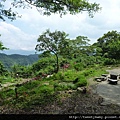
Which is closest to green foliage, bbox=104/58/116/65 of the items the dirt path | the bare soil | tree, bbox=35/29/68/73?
tree, bbox=35/29/68/73

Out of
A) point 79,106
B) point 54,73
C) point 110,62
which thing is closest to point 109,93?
point 79,106

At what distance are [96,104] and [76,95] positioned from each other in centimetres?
116

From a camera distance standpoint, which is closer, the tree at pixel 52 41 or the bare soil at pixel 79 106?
the bare soil at pixel 79 106

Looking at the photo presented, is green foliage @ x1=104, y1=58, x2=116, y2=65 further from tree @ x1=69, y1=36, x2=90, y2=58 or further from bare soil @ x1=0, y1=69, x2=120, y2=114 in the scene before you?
bare soil @ x1=0, y1=69, x2=120, y2=114

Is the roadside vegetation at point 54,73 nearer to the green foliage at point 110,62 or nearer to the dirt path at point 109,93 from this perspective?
the green foliage at point 110,62

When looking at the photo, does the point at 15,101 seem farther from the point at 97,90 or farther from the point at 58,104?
the point at 97,90

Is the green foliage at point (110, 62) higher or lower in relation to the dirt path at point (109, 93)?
higher

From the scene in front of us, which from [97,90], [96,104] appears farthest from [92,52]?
[96,104]

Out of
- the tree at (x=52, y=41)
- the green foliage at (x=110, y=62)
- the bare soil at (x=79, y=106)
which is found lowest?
the bare soil at (x=79, y=106)

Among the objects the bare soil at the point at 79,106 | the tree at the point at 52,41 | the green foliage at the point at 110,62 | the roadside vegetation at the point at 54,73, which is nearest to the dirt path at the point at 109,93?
the bare soil at the point at 79,106

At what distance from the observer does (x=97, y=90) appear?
314 inches

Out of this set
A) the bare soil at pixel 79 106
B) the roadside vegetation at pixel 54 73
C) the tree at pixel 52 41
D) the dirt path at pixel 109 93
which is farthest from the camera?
the tree at pixel 52 41

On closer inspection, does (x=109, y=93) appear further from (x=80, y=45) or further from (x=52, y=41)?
(x=80, y=45)

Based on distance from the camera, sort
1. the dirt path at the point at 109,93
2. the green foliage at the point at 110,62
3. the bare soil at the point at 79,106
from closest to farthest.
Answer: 1. the bare soil at the point at 79,106
2. the dirt path at the point at 109,93
3. the green foliage at the point at 110,62
